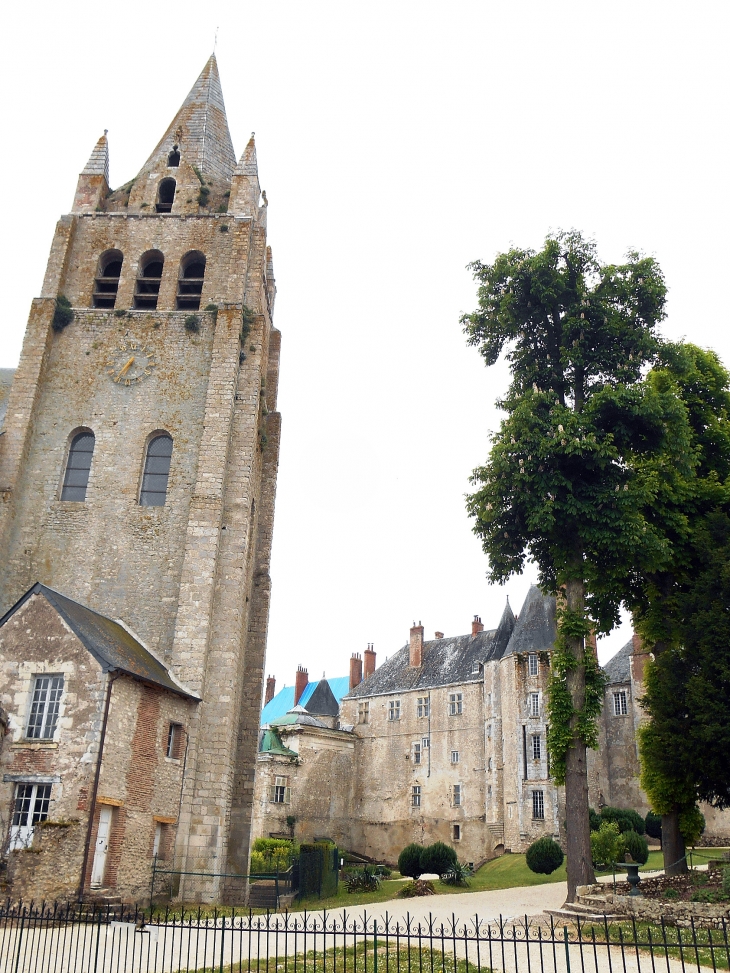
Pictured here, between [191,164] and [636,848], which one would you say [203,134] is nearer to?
[191,164]

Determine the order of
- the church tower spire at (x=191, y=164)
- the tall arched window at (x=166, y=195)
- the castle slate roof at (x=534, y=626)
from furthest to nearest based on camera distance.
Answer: the castle slate roof at (x=534, y=626) → the tall arched window at (x=166, y=195) → the church tower spire at (x=191, y=164)

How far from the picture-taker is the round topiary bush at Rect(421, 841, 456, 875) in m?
29.0

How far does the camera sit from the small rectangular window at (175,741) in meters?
19.6

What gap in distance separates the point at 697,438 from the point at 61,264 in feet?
65.9

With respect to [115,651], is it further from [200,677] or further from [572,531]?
[572,531]

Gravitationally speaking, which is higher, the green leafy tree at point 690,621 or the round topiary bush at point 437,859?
the green leafy tree at point 690,621

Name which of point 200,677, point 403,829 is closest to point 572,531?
point 200,677

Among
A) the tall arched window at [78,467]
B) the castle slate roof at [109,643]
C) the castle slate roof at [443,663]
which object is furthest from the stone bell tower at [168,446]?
the castle slate roof at [443,663]

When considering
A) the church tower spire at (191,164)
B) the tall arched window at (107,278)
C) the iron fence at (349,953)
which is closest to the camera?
the iron fence at (349,953)

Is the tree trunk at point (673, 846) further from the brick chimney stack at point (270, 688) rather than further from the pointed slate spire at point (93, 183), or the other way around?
the brick chimney stack at point (270, 688)

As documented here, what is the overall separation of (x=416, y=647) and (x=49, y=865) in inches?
1459

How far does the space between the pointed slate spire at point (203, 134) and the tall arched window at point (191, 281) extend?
13.2 ft

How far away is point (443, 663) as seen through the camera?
161ft

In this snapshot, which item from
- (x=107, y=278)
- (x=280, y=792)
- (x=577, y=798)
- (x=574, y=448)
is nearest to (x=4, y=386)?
(x=107, y=278)
